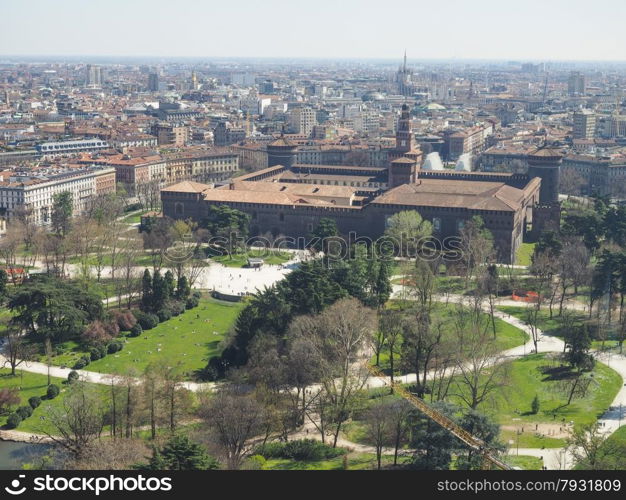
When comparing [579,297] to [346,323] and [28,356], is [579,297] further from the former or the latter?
[28,356]

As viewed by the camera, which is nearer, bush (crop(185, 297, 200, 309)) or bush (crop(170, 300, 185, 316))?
bush (crop(170, 300, 185, 316))

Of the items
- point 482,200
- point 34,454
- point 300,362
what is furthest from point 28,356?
point 482,200

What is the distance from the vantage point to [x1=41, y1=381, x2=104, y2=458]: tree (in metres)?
32.7

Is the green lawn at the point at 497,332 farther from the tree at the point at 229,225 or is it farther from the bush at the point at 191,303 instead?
the tree at the point at 229,225

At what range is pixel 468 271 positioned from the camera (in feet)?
181

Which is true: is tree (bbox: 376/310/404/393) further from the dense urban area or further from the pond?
the pond

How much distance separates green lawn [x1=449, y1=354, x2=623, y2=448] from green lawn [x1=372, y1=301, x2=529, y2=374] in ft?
11.0

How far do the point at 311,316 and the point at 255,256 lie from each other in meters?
23.2

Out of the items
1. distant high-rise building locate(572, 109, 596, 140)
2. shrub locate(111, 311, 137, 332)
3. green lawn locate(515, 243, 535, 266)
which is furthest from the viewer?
distant high-rise building locate(572, 109, 596, 140)

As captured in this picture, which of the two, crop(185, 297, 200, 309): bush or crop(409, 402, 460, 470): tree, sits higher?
crop(409, 402, 460, 470): tree

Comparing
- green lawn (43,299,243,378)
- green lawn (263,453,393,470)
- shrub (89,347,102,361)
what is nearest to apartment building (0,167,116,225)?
green lawn (43,299,243,378)

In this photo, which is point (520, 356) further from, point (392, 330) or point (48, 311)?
point (48, 311)

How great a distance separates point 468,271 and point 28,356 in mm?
25295

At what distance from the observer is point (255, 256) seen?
213ft
